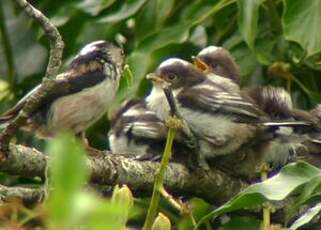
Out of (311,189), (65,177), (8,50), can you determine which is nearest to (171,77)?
(8,50)

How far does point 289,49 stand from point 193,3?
18.1 inches

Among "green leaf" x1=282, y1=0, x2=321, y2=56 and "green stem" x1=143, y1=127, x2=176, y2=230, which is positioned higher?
"green stem" x1=143, y1=127, x2=176, y2=230

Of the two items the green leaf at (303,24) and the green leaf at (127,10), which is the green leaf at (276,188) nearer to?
the green leaf at (303,24)

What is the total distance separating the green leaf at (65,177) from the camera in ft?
2.40

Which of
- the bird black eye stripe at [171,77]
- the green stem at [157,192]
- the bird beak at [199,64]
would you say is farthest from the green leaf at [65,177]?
the bird beak at [199,64]

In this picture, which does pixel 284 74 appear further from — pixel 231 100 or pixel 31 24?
pixel 31 24

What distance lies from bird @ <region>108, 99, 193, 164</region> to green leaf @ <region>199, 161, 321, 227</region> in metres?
1.45

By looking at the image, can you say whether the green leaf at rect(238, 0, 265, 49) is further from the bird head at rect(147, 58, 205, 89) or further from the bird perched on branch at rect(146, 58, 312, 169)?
the bird head at rect(147, 58, 205, 89)

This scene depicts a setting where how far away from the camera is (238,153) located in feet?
12.5

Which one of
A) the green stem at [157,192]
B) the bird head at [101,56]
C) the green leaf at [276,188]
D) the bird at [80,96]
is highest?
the green stem at [157,192]

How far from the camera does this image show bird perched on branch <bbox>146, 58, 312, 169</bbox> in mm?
3715

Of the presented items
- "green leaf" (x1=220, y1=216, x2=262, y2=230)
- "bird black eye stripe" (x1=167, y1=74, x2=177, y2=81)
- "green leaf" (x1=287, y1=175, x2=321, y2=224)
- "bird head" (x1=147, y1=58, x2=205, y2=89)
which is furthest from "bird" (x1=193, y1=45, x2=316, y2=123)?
"green leaf" (x1=287, y1=175, x2=321, y2=224)

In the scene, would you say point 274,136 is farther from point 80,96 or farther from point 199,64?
point 80,96

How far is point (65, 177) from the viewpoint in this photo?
734 millimetres
